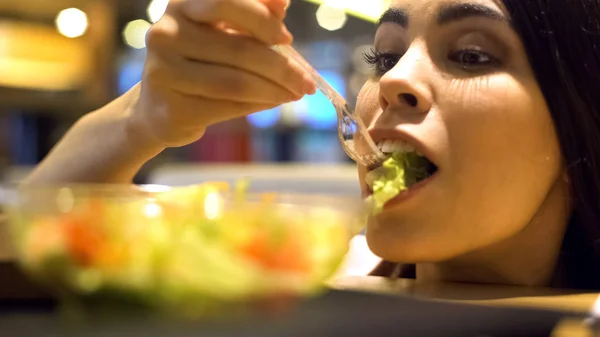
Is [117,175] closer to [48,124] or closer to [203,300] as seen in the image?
[203,300]

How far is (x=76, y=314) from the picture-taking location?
1.31ft

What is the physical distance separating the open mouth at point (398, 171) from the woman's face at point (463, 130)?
0.5 inches

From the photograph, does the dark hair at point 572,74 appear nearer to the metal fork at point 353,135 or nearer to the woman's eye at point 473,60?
the woman's eye at point 473,60

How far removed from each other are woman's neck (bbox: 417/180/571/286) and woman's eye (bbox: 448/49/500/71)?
0.67 feet

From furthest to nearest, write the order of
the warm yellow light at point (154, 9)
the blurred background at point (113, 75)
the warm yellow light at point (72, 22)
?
the warm yellow light at point (72, 22), the blurred background at point (113, 75), the warm yellow light at point (154, 9)

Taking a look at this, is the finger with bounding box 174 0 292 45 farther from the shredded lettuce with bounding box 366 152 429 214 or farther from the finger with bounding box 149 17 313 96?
the shredded lettuce with bounding box 366 152 429 214

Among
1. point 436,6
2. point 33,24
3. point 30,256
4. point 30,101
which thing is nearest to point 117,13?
point 33,24

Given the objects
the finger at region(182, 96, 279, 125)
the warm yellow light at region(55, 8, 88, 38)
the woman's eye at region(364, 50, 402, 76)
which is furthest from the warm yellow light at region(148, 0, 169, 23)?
the finger at region(182, 96, 279, 125)

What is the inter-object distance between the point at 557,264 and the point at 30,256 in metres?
0.79

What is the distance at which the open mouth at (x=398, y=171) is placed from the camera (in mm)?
842

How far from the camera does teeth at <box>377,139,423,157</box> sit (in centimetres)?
86

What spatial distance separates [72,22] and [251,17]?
346 cm

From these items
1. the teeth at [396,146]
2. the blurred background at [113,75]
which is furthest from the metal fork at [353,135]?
the blurred background at [113,75]

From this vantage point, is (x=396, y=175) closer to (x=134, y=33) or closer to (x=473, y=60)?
(x=473, y=60)
